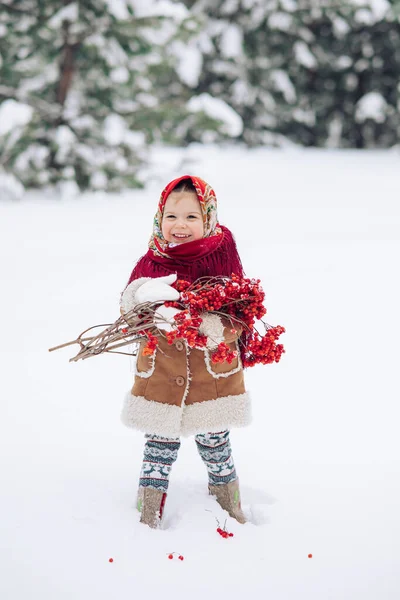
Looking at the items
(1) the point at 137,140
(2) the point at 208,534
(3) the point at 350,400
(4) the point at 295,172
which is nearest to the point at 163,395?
(2) the point at 208,534

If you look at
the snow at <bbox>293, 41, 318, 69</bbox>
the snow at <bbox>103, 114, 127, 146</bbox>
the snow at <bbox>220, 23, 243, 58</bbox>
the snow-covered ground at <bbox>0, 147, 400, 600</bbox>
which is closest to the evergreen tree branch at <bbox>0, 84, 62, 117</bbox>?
the snow at <bbox>103, 114, 127, 146</bbox>

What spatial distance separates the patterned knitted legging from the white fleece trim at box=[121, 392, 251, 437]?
0.40 ft

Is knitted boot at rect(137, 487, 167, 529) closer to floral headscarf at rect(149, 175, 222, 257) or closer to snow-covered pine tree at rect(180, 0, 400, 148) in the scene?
floral headscarf at rect(149, 175, 222, 257)

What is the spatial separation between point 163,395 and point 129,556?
663 millimetres

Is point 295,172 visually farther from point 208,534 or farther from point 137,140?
point 208,534

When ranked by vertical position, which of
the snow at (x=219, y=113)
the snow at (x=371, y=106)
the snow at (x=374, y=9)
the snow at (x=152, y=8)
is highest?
the snow at (x=374, y=9)

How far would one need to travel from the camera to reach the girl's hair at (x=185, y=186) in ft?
9.16

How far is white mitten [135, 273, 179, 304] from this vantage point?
259 centimetres

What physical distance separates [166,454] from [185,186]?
3.83 feet

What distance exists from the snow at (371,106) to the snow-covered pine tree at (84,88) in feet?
17.2

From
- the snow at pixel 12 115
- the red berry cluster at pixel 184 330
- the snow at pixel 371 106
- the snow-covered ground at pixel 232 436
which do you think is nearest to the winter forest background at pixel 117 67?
the snow at pixel 12 115

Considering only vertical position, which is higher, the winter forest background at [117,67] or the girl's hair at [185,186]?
the winter forest background at [117,67]

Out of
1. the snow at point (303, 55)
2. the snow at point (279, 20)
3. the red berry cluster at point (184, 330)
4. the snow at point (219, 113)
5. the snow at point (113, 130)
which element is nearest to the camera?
the red berry cluster at point (184, 330)

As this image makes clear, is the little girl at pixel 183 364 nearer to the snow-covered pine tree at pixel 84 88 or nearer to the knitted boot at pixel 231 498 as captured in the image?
the knitted boot at pixel 231 498
